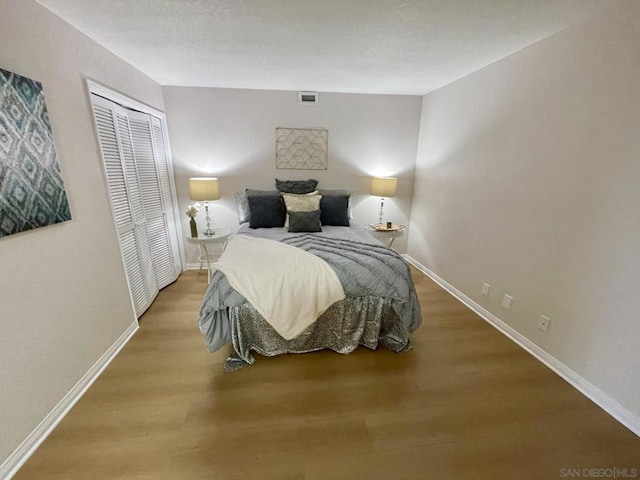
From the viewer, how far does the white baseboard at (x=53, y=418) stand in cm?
125

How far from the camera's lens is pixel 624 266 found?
1.52m

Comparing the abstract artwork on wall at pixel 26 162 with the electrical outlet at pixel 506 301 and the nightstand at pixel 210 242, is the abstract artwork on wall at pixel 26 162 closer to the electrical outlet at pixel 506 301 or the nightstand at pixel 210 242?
the nightstand at pixel 210 242

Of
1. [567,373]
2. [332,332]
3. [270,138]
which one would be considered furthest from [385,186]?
[567,373]

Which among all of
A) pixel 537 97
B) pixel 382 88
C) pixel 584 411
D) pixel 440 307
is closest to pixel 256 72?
pixel 382 88

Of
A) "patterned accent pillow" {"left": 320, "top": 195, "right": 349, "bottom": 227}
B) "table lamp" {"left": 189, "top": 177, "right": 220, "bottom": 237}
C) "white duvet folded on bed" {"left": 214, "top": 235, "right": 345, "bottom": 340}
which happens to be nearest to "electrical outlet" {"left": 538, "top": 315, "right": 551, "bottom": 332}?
"white duvet folded on bed" {"left": 214, "top": 235, "right": 345, "bottom": 340}

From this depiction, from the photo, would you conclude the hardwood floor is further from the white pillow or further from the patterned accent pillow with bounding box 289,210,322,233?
the white pillow

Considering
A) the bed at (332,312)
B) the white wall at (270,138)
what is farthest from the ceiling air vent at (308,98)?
the bed at (332,312)

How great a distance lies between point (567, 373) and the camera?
1.85m

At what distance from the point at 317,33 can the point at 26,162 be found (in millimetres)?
1922

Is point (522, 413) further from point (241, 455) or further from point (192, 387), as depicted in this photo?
point (192, 387)

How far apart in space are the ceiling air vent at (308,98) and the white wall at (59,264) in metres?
1.96

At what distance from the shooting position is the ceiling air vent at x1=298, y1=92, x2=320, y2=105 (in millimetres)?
3385

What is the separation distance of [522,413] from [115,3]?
3462 mm

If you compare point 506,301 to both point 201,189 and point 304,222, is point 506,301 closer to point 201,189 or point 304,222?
point 304,222
